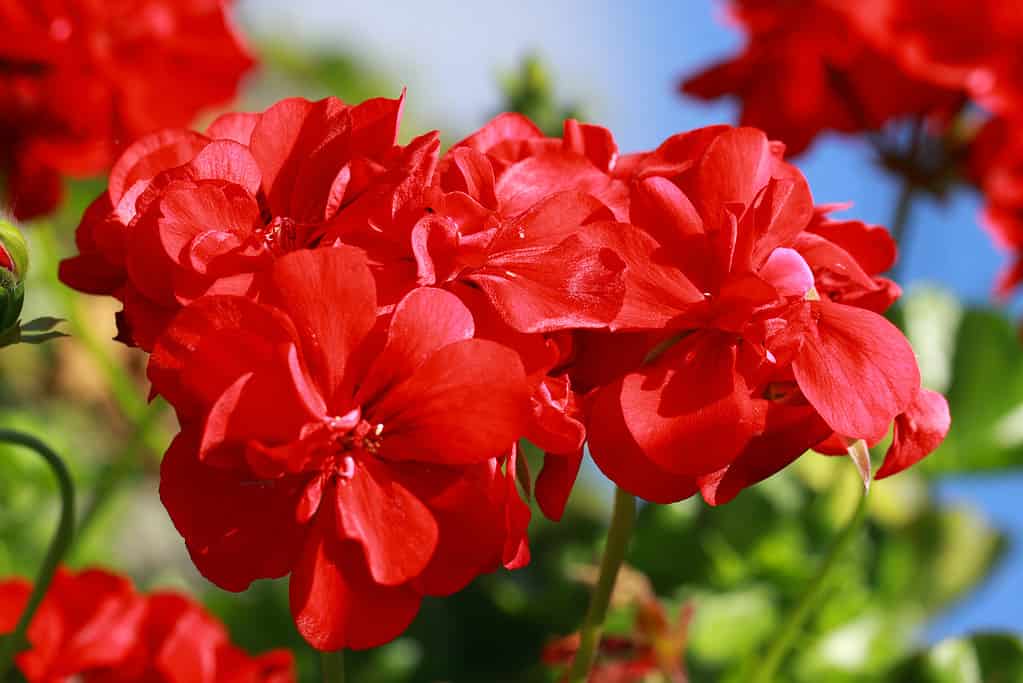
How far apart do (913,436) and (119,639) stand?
0.39 metres

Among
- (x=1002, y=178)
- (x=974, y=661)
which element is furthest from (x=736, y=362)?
(x=1002, y=178)

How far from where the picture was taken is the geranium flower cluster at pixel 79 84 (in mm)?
975

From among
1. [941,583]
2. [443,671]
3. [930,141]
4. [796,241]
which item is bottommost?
[941,583]

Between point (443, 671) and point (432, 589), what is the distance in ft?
2.08

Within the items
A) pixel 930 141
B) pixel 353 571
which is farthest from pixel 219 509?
pixel 930 141

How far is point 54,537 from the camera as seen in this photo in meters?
0.55

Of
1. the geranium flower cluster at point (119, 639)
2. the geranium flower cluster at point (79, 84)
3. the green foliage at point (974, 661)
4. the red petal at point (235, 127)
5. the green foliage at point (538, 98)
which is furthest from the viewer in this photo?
the green foliage at point (538, 98)

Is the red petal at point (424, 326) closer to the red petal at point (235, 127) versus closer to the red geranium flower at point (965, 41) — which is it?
the red petal at point (235, 127)

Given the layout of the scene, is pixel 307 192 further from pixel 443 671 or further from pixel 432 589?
pixel 443 671

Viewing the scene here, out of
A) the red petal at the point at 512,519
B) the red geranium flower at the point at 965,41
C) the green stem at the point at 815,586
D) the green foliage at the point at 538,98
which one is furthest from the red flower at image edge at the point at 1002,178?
the red petal at the point at 512,519

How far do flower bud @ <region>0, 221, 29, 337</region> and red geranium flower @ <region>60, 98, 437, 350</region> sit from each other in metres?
0.02

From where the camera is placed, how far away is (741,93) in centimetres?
116

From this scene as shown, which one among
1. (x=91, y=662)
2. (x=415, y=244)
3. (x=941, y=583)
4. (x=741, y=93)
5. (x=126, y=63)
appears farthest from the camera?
(x=941, y=583)

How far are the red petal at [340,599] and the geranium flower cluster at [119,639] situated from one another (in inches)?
8.1
